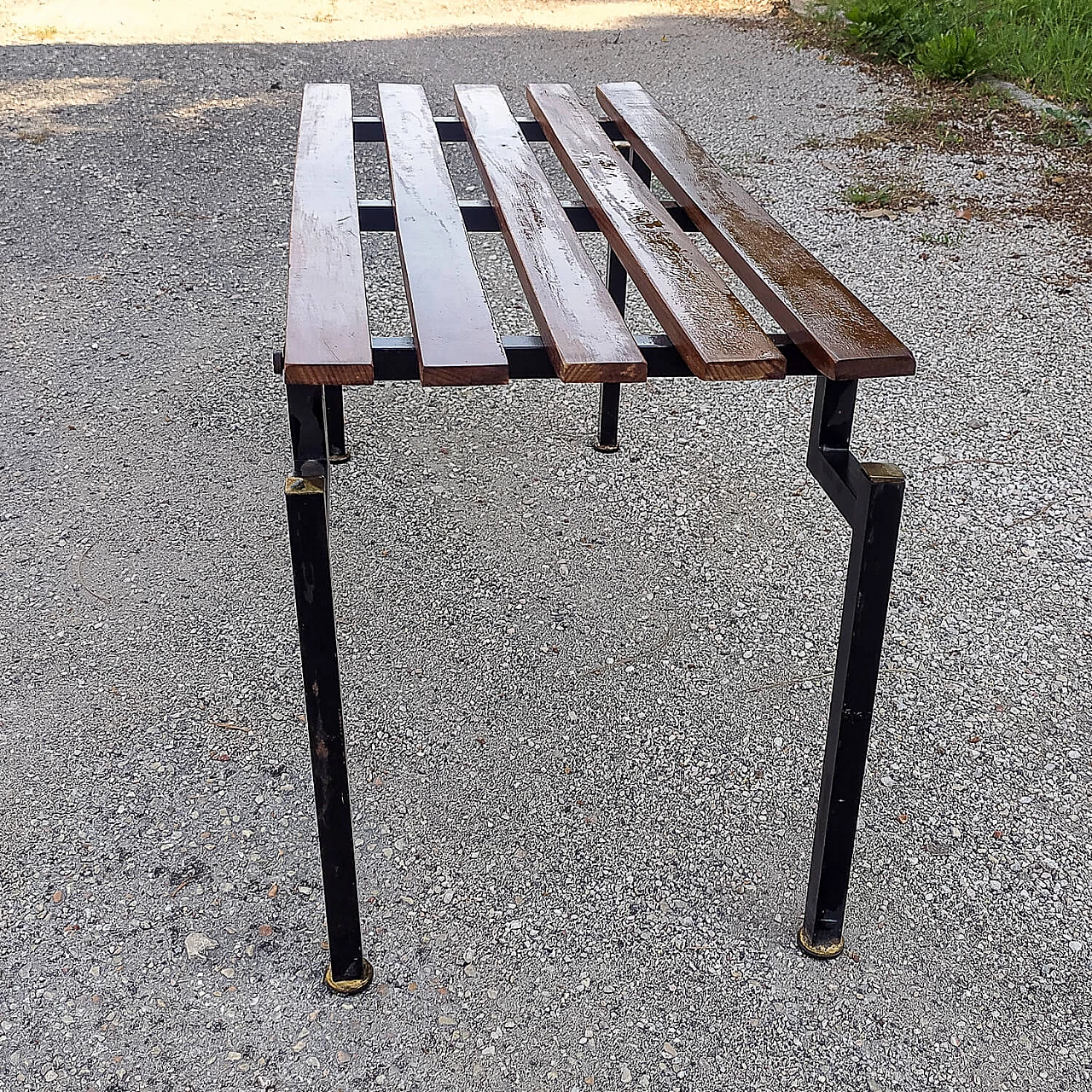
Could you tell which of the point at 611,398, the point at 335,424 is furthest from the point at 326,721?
the point at 611,398

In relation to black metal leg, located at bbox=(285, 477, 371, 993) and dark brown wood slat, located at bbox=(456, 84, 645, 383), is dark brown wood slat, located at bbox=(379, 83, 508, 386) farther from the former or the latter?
black metal leg, located at bbox=(285, 477, 371, 993)

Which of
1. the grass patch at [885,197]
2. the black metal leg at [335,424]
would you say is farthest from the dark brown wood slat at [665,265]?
the grass patch at [885,197]

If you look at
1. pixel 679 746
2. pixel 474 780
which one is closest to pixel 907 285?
pixel 679 746

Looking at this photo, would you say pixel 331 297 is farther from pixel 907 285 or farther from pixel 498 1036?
pixel 907 285

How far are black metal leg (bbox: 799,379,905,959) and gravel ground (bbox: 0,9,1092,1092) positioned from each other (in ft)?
0.34

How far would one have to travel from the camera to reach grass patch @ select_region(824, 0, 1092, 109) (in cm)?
553

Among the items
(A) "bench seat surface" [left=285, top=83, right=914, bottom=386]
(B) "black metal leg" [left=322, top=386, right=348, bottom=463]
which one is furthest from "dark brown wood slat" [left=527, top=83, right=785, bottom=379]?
(B) "black metal leg" [left=322, top=386, right=348, bottom=463]

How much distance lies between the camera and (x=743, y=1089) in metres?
1.49

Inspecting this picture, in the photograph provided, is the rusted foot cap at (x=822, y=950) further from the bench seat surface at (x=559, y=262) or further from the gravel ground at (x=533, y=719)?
the bench seat surface at (x=559, y=262)

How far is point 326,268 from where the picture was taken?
1660 mm

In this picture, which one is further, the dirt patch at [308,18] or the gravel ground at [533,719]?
the dirt patch at [308,18]

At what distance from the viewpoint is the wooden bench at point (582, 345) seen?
4.55ft

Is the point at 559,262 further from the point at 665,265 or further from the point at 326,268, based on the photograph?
the point at 326,268

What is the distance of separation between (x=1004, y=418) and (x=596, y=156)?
4.84 ft
